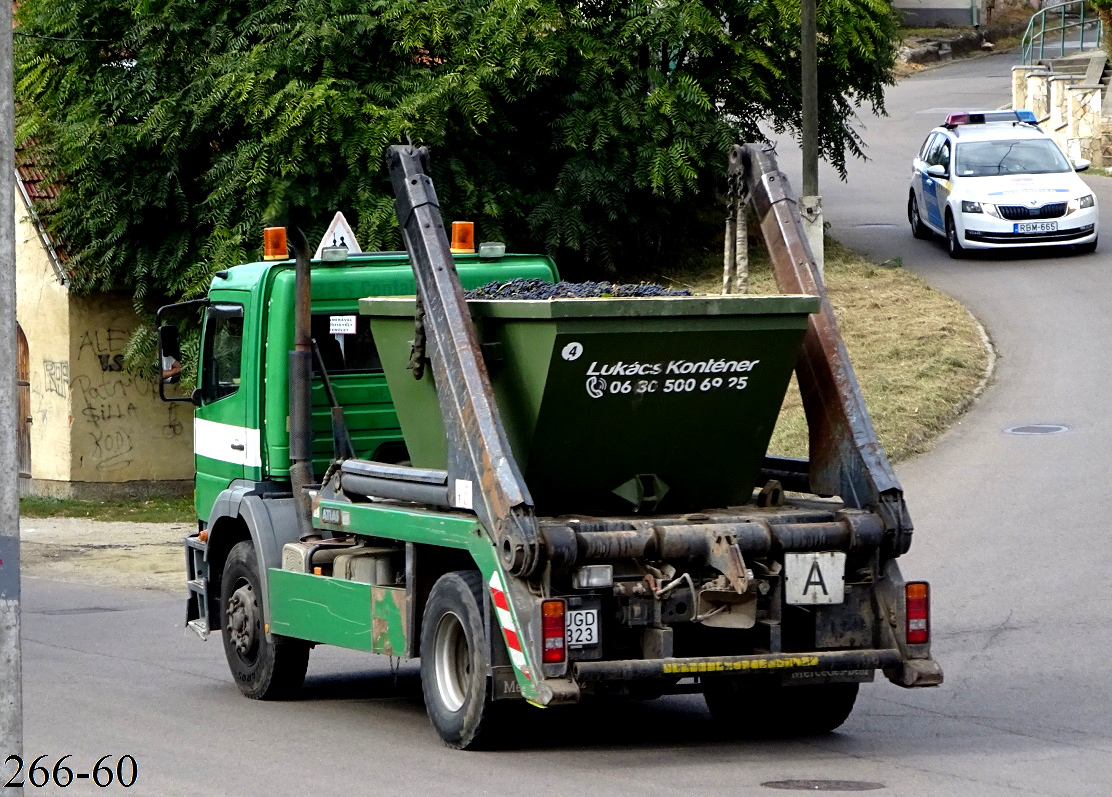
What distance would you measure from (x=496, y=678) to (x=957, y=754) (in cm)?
230

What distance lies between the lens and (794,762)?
812 cm

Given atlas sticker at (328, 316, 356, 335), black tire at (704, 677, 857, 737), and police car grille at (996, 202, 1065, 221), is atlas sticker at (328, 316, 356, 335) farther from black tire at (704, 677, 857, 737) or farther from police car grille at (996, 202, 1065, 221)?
police car grille at (996, 202, 1065, 221)

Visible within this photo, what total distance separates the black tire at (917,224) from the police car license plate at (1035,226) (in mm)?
2294

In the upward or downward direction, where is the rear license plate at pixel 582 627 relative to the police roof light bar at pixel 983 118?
downward

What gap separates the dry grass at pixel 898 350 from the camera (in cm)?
1764

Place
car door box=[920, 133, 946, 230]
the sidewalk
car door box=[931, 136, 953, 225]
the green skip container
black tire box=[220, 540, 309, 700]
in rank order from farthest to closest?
car door box=[920, 133, 946, 230] → car door box=[931, 136, 953, 225] → the sidewalk → black tire box=[220, 540, 309, 700] → the green skip container

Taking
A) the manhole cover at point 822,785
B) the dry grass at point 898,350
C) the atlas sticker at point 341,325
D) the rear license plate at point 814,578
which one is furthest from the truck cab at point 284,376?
the dry grass at point 898,350

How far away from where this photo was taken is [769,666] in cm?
800

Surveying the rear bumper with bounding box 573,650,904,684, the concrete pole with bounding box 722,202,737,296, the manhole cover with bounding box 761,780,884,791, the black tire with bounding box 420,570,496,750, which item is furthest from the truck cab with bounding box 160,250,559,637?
the manhole cover with bounding box 761,780,884,791

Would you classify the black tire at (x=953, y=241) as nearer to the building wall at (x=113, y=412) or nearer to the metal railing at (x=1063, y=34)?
the building wall at (x=113, y=412)

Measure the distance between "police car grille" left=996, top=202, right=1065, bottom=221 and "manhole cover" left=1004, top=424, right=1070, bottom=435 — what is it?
701 cm

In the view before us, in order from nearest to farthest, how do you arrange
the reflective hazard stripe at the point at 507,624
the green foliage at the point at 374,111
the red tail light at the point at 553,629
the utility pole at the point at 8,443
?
the utility pole at the point at 8,443, the red tail light at the point at 553,629, the reflective hazard stripe at the point at 507,624, the green foliage at the point at 374,111

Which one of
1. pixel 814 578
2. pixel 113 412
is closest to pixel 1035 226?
pixel 113 412

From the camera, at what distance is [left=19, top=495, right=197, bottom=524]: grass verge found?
21.7 m
